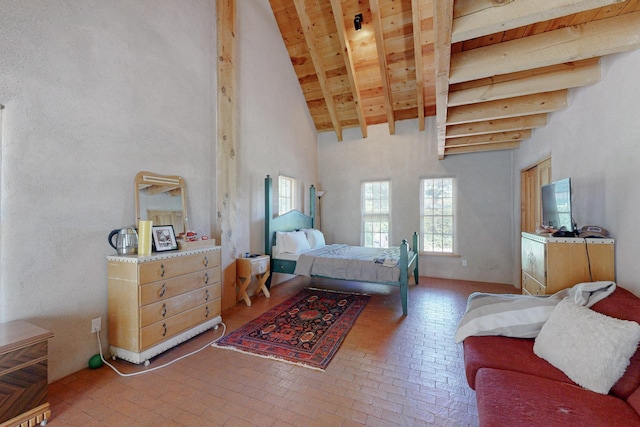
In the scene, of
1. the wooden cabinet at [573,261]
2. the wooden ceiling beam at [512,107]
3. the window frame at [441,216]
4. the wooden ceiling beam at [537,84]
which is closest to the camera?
the wooden cabinet at [573,261]

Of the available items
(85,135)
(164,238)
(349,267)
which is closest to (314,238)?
(349,267)

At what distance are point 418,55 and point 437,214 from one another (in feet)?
9.51

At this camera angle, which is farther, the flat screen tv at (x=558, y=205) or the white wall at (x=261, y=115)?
the white wall at (x=261, y=115)

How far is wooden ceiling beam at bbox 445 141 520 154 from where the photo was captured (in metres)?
4.33

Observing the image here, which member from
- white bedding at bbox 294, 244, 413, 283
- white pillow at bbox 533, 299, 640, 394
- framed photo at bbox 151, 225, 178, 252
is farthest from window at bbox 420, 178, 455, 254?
framed photo at bbox 151, 225, 178, 252

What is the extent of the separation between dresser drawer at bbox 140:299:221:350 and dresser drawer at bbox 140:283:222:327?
0.04 metres

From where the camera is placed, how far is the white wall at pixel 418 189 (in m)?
4.80

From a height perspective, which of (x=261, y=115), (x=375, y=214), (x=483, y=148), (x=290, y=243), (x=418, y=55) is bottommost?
(x=290, y=243)

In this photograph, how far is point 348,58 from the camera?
4.36 metres

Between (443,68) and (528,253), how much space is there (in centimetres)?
201

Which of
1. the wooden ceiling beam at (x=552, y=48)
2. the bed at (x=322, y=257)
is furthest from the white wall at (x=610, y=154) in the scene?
the bed at (x=322, y=257)

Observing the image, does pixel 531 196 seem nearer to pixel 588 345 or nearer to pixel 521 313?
pixel 521 313

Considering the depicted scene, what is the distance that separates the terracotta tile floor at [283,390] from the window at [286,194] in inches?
109

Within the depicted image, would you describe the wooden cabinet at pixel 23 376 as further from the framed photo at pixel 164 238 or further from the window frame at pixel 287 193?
the window frame at pixel 287 193
